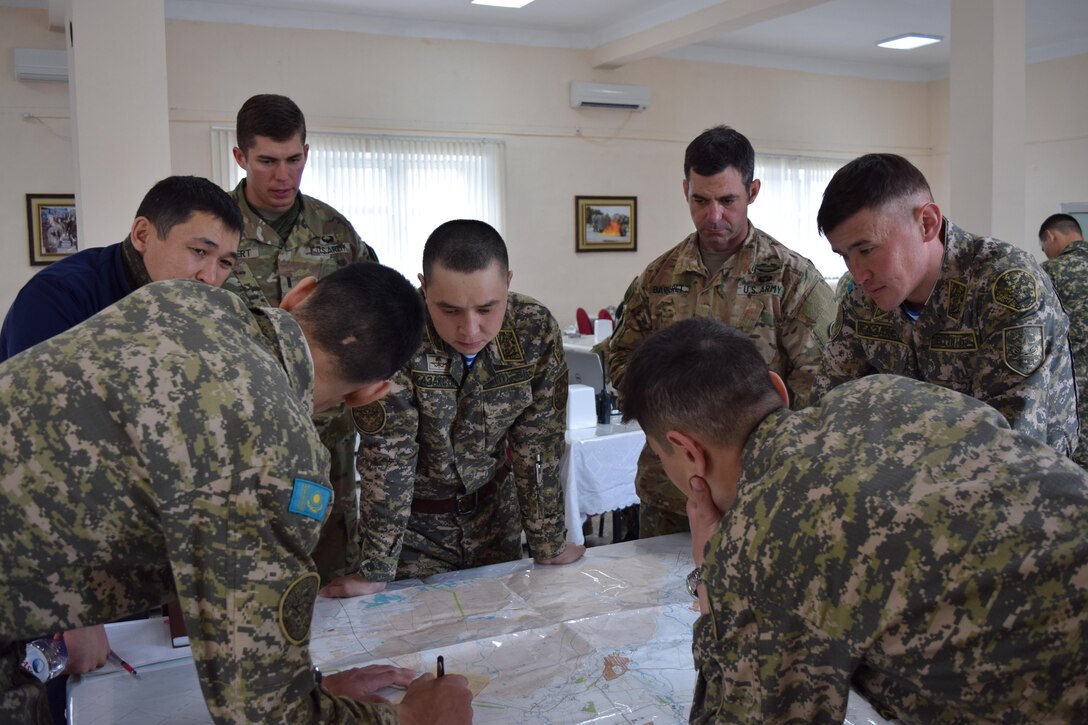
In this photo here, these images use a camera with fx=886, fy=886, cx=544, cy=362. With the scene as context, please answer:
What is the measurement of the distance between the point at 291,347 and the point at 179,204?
108cm

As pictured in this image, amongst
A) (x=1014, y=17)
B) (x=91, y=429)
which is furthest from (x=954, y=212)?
(x=91, y=429)

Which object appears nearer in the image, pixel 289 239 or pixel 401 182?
pixel 289 239

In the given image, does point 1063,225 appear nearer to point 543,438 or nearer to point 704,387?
point 543,438

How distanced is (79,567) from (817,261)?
29.9 ft

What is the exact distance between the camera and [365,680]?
5.16 ft

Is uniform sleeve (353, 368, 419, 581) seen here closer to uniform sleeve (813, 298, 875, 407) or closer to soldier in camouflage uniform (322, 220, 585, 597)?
soldier in camouflage uniform (322, 220, 585, 597)

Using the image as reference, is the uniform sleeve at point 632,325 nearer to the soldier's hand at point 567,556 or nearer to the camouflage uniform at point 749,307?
the camouflage uniform at point 749,307

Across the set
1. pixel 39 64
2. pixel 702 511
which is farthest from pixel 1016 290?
pixel 39 64

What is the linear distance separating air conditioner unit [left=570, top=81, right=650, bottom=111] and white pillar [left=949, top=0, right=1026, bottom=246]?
11.6 ft

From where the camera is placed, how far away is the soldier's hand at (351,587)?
204cm

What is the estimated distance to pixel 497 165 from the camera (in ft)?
25.6

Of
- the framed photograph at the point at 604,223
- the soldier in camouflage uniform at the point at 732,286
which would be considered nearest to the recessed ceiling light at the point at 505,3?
the framed photograph at the point at 604,223

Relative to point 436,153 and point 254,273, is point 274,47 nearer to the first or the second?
point 436,153

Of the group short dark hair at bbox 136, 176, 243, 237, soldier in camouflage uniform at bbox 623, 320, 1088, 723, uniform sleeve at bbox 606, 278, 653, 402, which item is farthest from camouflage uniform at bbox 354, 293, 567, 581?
soldier in camouflage uniform at bbox 623, 320, 1088, 723
